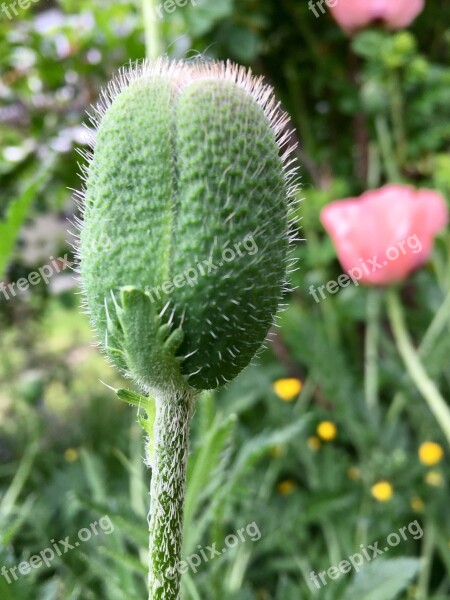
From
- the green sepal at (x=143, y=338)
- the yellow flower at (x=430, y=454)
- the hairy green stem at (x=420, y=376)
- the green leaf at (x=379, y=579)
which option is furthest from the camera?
the yellow flower at (x=430, y=454)

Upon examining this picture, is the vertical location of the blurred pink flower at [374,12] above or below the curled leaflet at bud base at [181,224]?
above

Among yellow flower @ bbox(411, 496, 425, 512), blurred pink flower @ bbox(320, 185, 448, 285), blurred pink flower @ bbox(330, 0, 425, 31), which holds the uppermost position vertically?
blurred pink flower @ bbox(330, 0, 425, 31)

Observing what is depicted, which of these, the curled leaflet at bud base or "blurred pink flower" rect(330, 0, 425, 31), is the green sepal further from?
"blurred pink flower" rect(330, 0, 425, 31)

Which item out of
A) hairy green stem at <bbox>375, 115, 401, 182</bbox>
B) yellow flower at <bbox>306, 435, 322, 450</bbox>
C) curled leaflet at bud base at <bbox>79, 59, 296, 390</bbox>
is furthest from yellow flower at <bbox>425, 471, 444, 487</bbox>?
curled leaflet at bud base at <bbox>79, 59, 296, 390</bbox>

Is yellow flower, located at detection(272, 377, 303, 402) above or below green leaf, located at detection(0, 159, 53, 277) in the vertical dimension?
below

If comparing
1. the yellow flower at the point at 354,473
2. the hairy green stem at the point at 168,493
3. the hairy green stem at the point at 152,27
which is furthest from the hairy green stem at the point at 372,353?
the hairy green stem at the point at 168,493

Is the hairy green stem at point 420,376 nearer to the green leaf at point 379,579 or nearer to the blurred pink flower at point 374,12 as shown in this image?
the green leaf at point 379,579

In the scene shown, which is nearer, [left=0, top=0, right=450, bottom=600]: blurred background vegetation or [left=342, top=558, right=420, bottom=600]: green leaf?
[left=342, top=558, right=420, bottom=600]: green leaf

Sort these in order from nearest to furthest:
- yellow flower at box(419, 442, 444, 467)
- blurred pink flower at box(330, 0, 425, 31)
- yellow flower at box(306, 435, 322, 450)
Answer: yellow flower at box(419, 442, 444, 467), blurred pink flower at box(330, 0, 425, 31), yellow flower at box(306, 435, 322, 450)
